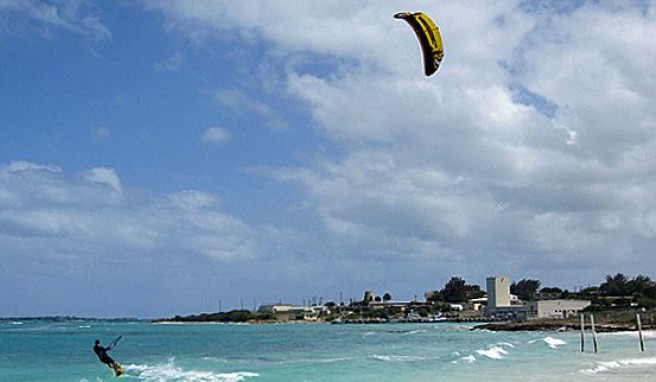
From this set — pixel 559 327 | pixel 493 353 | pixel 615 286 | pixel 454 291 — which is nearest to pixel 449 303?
pixel 454 291

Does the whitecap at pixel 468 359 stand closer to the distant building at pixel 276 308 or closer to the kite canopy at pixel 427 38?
the kite canopy at pixel 427 38

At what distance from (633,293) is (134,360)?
325 ft

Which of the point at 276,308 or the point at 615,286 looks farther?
the point at 276,308

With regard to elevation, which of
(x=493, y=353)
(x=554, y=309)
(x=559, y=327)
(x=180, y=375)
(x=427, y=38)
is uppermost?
(x=427, y=38)

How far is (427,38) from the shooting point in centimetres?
1256

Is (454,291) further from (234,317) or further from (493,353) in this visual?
(493,353)

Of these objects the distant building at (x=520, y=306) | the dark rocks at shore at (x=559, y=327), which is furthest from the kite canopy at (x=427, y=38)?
the distant building at (x=520, y=306)

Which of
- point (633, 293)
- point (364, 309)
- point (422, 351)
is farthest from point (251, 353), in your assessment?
point (364, 309)

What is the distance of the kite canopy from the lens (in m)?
12.5

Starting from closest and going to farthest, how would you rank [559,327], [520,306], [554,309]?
[559,327], [554,309], [520,306]

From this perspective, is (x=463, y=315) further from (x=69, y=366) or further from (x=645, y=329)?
(x=69, y=366)

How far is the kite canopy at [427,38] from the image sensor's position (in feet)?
41.1

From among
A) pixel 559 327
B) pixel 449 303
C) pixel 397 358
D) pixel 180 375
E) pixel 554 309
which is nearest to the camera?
pixel 180 375

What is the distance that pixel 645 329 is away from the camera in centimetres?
7169
